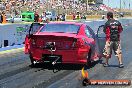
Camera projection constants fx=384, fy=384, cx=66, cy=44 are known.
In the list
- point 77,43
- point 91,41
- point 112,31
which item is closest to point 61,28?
point 77,43

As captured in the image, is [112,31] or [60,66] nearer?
[112,31]

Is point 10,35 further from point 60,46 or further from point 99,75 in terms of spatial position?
point 99,75

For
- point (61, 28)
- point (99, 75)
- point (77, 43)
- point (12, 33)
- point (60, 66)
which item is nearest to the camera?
point (99, 75)

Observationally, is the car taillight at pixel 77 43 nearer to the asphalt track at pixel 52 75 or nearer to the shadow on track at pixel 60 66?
the asphalt track at pixel 52 75

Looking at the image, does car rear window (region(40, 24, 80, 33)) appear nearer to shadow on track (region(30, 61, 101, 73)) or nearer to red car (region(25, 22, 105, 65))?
red car (region(25, 22, 105, 65))

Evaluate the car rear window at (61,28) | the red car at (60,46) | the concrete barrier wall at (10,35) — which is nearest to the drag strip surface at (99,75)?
the red car at (60,46)

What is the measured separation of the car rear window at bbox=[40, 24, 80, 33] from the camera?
11932 mm

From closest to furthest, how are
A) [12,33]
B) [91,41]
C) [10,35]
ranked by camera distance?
[91,41] < [10,35] < [12,33]

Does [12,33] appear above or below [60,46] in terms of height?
below

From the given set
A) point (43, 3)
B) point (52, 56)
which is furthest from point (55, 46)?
point (43, 3)

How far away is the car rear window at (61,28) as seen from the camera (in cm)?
1193

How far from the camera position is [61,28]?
12.0 m

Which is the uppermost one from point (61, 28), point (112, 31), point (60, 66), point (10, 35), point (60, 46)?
point (61, 28)

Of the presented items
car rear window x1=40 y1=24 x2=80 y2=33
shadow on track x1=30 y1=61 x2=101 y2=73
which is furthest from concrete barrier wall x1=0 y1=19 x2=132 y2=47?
car rear window x1=40 y1=24 x2=80 y2=33
